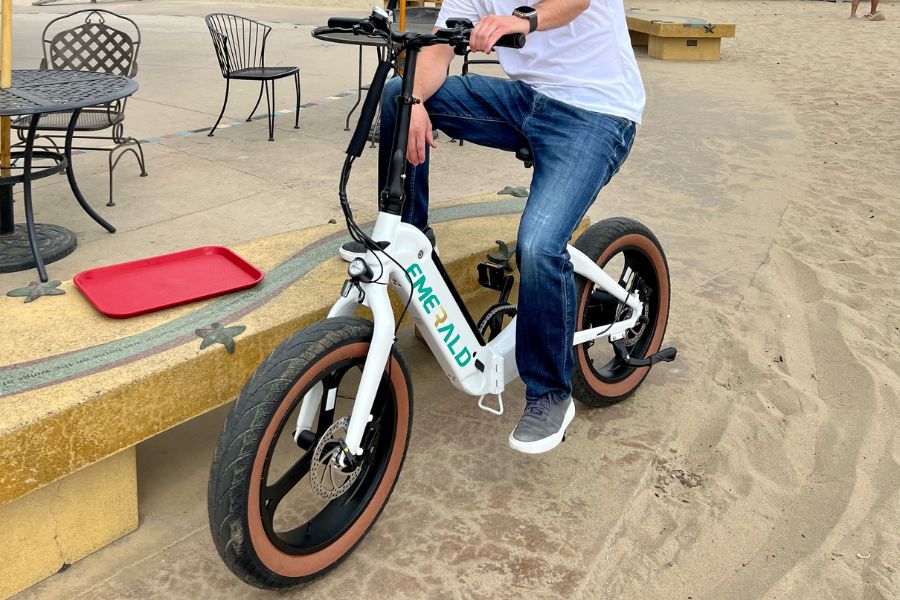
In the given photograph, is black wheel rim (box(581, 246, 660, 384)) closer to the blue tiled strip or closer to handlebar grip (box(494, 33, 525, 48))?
the blue tiled strip

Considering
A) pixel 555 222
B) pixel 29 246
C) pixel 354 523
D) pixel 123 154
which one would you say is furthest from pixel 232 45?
pixel 354 523

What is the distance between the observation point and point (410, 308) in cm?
235

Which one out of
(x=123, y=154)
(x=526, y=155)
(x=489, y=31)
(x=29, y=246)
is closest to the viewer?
(x=489, y=31)

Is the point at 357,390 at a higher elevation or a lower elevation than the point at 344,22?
lower

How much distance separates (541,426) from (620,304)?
0.68 meters

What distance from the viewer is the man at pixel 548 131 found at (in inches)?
93.8

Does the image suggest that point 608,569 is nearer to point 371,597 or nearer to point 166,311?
point 371,597

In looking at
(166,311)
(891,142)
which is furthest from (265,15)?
(166,311)

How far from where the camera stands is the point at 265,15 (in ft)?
47.8

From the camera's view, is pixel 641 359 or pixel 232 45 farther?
pixel 232 45

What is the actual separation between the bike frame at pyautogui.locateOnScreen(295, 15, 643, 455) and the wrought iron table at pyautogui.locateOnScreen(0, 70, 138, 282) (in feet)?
6.42

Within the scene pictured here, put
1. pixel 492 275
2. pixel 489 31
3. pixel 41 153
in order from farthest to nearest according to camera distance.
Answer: pixel 41 153 → pixel 492 275 → pixel 489 31

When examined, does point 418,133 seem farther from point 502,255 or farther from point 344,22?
point 502,255

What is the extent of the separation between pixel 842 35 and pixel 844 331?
1208cm
